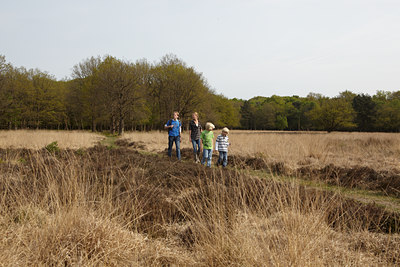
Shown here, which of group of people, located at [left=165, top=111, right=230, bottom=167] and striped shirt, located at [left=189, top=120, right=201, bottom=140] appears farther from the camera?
striped shirt, located at [left=189, top=120, right=201, bottom=140]

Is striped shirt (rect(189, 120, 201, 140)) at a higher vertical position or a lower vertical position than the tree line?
lower

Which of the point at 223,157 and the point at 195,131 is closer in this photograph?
the point at 223,157


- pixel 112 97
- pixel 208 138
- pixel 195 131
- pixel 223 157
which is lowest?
pixel 223 157

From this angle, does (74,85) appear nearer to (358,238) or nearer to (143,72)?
(143,72)

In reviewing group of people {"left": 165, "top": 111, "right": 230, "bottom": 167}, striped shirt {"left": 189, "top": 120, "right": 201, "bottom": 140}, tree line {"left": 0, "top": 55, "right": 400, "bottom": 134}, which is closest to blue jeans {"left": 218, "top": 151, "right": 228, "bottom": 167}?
group of people {"left": 165, "top": 111, "right": 230, "bottom": 167}

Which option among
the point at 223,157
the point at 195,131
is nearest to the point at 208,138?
the point at 223,157

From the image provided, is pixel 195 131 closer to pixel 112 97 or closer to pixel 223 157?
pixel 223 157

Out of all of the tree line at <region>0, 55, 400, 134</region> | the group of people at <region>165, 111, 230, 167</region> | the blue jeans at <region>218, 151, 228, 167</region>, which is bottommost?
the blue jeans at <region>218, 151, 228, 167</region>

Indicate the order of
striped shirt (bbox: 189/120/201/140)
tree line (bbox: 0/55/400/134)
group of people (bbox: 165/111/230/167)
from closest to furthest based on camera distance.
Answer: group of people (bbox: 165/111/230/167) → striped shirt (bbox: 189/120/201/140) → tree line (bbox: 0/55/400/134)

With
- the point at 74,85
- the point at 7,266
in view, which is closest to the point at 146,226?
the point at 7,266

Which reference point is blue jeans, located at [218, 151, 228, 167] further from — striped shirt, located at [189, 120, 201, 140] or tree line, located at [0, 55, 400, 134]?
tree line, located at [0, 55, 400, 134]

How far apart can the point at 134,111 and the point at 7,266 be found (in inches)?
1249

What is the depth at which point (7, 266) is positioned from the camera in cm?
212

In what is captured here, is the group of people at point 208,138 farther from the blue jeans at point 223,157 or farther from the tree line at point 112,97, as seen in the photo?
the tree line at point 112,97
